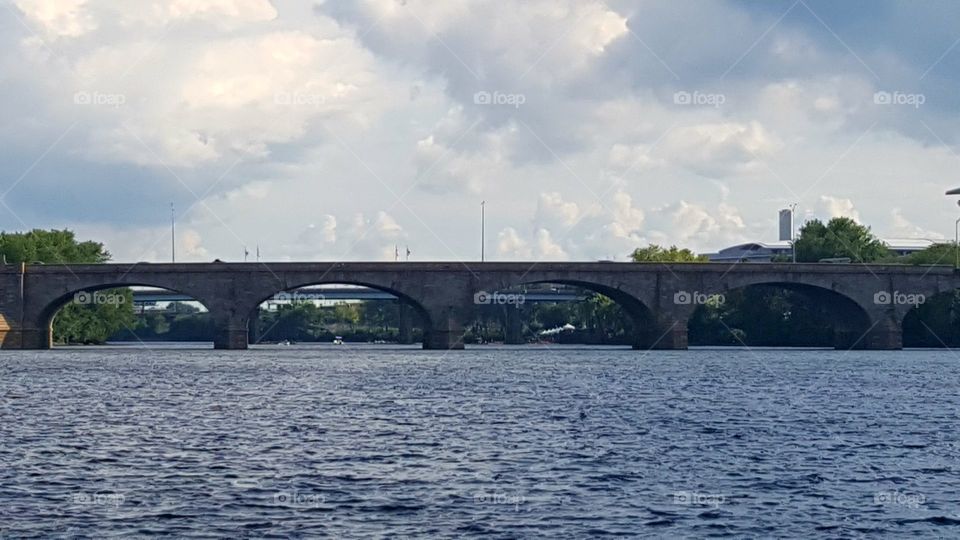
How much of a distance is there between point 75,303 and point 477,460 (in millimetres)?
120141

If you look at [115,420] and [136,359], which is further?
[136,359]

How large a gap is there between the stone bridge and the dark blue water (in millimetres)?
51602

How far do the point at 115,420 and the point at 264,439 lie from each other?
859 centimetres

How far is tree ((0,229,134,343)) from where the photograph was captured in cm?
14000

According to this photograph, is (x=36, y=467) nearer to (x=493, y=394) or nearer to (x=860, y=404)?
(x=493, y=394)

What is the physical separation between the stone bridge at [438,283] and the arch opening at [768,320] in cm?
964

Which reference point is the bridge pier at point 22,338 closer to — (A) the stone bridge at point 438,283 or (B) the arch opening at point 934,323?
(A) the stone bridge at point 438,283

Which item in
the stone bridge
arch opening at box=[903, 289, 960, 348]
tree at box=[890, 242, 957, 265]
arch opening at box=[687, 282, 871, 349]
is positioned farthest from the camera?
tree at box=[890, 242, 957, 265]

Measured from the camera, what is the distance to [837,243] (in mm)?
156625

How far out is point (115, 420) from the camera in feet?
151

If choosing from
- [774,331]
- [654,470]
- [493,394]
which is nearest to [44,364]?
[493,394]

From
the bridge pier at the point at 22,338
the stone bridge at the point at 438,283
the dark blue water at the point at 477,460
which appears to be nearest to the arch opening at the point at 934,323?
the stone bridge at the point at 438,283

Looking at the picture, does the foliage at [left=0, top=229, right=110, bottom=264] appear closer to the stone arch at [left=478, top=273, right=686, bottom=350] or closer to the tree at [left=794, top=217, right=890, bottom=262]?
the stone arch at [left=478, top=273, right=686, bottom=350]

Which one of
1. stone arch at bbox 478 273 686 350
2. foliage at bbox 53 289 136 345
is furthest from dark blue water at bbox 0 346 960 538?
foliage at bbox 53 289 136 345
